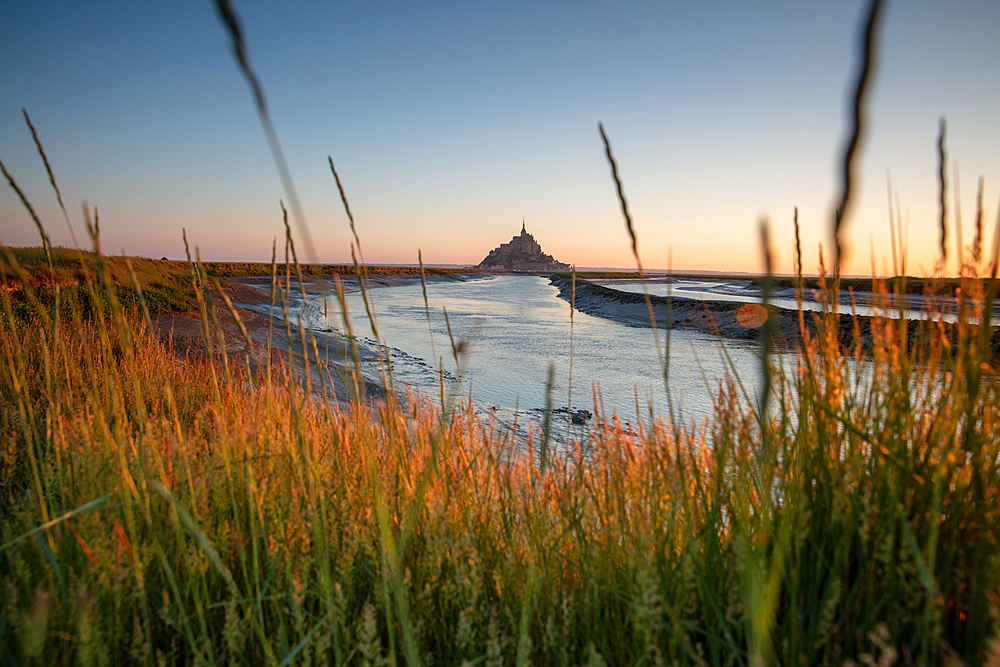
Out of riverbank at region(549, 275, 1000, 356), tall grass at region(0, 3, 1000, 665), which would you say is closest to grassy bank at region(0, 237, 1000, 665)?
tall grass at region(0, 3, 1000, 665)

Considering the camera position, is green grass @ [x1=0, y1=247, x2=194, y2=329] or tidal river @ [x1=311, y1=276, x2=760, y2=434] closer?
tidal river @ [x1=311, y1=276, x2=760, y2=434]

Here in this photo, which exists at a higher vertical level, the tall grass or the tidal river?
the tall grass

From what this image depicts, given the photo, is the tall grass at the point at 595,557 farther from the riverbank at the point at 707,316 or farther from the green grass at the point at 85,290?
the green grass at the point at 85,290

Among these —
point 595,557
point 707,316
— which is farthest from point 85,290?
point 707,316

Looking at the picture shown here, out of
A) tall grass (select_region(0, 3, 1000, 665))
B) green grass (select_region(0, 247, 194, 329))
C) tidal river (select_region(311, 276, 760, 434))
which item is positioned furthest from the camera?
green grass (select_region(0, 247, 194, 329))

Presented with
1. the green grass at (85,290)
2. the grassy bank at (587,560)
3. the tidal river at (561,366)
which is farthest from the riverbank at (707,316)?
the green grass at (85,290)

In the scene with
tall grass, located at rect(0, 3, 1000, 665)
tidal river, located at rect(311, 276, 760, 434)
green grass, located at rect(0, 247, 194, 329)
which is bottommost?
tidal river, located at rect(311, 276, 760, 434)

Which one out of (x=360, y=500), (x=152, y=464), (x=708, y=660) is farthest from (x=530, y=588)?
(x=152, y=464)

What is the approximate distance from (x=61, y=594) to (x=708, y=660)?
157cm

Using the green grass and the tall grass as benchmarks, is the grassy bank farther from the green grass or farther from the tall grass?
the green grass

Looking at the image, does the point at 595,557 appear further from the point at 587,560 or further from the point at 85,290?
the point at 85,290

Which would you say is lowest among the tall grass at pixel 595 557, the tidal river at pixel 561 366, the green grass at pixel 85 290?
the tidal river at pixel 561 366

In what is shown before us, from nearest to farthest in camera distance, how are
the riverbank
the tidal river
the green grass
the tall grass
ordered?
the tall grass, the tidal river, the green grass, the riverbank

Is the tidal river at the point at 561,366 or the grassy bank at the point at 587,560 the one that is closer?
the grassy bank at the point at 587,560
